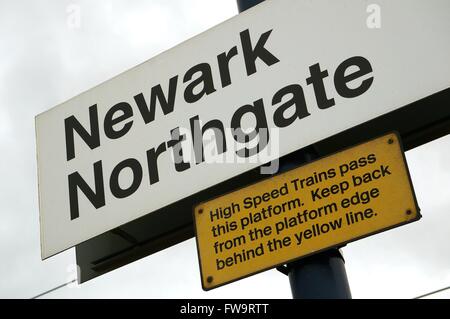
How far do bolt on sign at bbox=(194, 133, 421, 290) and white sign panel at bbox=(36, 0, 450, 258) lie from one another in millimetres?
366

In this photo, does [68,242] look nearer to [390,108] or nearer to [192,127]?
[192,127]

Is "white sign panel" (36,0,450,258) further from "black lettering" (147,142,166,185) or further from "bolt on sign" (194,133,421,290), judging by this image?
"bolt on sign" (194,133,421,290)

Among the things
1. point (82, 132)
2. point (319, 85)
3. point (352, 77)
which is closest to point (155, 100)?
point (82, 132)

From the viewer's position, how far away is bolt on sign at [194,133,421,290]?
3.38 metres

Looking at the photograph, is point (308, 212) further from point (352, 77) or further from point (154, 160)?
point (154, 160)

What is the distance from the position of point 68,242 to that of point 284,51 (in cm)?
180

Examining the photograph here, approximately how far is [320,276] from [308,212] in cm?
32

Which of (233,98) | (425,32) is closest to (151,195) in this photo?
(233,98)

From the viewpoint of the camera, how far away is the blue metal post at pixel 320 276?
11.4 ft

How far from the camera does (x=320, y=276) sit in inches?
138

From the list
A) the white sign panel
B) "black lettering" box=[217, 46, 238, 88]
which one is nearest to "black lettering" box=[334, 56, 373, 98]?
the white sign panel

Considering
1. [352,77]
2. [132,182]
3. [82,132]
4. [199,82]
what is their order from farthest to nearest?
[82,132]
[199,82]
[132,182]
[352,77]

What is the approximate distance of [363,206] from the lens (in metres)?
3.41
